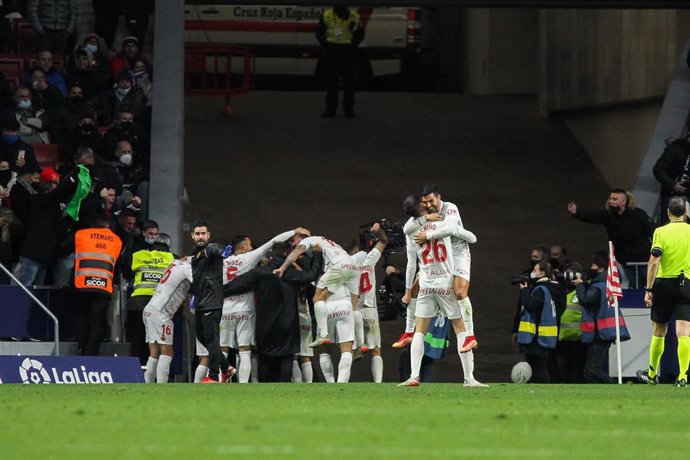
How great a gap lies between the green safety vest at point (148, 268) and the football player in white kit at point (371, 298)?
243 cm

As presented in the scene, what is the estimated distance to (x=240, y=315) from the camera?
21672mm

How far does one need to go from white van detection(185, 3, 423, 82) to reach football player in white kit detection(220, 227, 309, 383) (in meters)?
13.9

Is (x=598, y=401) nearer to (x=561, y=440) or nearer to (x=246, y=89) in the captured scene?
(x=561, y=440)

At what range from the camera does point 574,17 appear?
120 feet

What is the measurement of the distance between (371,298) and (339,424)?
11091mm

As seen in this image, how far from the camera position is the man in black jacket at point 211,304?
66.4 ft

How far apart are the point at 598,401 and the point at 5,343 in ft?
30.3

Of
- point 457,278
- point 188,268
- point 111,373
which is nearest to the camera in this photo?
point 457,278

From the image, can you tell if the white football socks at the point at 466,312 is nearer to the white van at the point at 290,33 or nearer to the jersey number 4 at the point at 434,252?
the jersey number 4 at the point at 434,252

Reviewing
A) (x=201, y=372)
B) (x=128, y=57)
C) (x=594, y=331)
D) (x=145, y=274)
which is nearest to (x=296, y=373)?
(x=201, y=372)

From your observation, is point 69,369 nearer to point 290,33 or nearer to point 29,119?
point 29,119

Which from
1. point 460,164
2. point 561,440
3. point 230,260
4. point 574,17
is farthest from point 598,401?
point 574,17

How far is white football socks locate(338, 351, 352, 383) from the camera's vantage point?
21.4 meters

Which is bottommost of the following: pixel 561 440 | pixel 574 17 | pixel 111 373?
pixel 111 373
